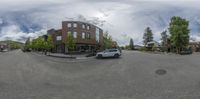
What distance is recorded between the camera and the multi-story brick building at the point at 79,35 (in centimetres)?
560

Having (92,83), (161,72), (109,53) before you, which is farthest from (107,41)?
(161,72)

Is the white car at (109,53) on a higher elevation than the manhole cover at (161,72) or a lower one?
higher

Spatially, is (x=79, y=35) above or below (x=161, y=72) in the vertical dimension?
above

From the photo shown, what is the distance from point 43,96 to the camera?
680 centimetres

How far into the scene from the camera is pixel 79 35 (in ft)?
19.7

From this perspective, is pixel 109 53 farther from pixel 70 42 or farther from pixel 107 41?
pixel 70 42

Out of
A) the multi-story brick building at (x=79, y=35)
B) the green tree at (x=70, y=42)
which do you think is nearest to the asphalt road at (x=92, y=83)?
the multi-story brick building at (x=79, y=35)

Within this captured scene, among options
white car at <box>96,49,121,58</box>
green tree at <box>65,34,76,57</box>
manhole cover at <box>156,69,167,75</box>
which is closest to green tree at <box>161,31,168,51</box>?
white car at <box>96,49,121,58</box>

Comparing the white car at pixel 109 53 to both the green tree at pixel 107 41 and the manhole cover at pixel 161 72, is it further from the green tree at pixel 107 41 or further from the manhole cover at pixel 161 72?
the manhole cover at pixel 161 72


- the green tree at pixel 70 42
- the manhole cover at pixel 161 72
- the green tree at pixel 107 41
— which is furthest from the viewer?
the manhole cover at pixel 161 72

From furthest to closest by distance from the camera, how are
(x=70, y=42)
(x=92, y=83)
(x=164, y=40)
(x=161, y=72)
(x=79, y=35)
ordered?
(x=161, y=72) → (x=92, y=83) → (x=164, y=40) → (x=79, y=35) → (x=70, y=42)

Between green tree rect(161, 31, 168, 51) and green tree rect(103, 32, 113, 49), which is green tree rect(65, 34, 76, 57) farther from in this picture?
green tree rect(161, 31, 168, 51)

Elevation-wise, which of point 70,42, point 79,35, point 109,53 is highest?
point 79,35

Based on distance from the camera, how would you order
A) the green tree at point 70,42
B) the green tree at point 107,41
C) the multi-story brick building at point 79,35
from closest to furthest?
the green tree at point 70,42 < the multi-story brick building at point 79,35 < the green tree at point 107,41
